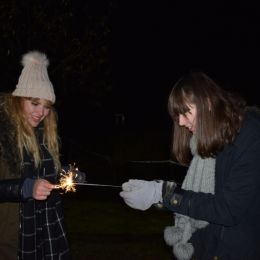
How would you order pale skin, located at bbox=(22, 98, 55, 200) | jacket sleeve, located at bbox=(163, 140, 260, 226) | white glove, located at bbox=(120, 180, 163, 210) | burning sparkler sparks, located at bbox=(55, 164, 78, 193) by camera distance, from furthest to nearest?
pale skin, located at bbox=(22, 98, 55, 200)
burning sparkler sparks, located at bbox=(55, 164, 78, 193)
white glove, located at bbox=(120, 180, 163, 210)
jacket sleeve, located at bbox=(163, 140, 260, 226)

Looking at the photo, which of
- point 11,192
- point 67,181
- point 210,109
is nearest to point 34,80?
point 67,181

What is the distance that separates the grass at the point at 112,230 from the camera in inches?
262

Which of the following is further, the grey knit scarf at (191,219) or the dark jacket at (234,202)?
the grey knit scarf at (191,219)

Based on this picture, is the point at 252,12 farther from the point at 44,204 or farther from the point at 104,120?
the point at 44,204

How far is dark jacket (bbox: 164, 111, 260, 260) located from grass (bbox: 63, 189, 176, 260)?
3.92 m

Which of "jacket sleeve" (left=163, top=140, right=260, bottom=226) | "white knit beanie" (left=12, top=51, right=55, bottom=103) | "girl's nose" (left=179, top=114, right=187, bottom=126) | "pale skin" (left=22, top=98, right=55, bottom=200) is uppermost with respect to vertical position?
"white knit beanie" (left=12, top=51, right=55, bottom=103)

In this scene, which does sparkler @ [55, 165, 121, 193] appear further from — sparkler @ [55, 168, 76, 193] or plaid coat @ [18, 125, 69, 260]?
plaid coat @ [18, 125, 69, 260]

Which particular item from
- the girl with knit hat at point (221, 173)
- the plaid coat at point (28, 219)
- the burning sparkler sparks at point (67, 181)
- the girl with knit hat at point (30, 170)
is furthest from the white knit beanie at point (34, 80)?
the girl with knit hat at point (221, 173)

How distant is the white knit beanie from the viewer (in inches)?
150

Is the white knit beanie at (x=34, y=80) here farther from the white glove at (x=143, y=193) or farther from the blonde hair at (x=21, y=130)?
the white glove at (x=143, y=193)

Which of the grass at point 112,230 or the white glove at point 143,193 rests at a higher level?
the white glove at point 143,193

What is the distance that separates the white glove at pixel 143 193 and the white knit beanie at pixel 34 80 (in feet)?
4.01

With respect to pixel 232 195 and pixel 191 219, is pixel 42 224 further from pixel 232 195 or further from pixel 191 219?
pixel 232 195

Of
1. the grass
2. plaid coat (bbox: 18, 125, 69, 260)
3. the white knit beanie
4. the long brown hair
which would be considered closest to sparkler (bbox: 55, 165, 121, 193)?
plaid coat (bbox: 18, 125, 69, 260)
